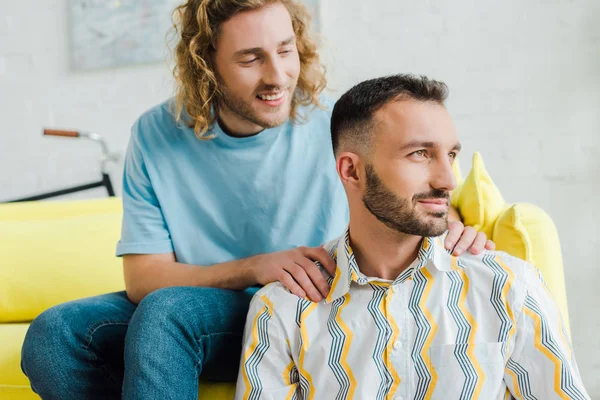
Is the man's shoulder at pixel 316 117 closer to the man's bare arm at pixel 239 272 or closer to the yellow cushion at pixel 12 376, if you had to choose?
the man's bare arm at pixel 239 272

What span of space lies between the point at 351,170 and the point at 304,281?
0.73 ft

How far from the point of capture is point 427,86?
1.22m

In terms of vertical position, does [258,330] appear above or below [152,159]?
below

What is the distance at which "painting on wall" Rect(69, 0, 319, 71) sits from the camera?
273 cm

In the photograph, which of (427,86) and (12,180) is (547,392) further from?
(12,180)

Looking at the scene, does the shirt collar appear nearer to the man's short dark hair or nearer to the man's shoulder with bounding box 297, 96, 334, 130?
the man's short dark hair

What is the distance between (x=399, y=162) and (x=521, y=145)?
1316mm

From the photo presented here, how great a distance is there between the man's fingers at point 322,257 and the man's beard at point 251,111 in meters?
0.34

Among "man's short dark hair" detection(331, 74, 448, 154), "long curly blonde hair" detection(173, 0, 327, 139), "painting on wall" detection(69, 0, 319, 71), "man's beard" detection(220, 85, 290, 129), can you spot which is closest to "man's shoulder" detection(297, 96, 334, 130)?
"long curly blonde hair" detection(173, 0, 327, 139)

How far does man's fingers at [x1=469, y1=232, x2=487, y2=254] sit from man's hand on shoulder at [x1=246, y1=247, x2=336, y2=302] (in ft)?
0.86

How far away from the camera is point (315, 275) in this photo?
1.27 m

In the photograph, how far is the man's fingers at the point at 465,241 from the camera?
1218 mm

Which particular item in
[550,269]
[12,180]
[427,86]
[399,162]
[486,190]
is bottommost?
[12,180]

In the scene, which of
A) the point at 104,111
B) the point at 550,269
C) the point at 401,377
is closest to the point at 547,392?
the point at 401,377
